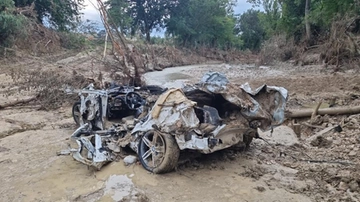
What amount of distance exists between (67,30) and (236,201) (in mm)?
24816

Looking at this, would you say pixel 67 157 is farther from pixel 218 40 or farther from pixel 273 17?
pixel 218 40

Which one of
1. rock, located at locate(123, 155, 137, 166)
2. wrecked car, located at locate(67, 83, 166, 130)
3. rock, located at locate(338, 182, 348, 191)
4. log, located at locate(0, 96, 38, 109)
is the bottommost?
rock, located at locate(338, 182, 348, 191)

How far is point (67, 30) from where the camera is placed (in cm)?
2639

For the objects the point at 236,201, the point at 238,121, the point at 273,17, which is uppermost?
the point at 273,17

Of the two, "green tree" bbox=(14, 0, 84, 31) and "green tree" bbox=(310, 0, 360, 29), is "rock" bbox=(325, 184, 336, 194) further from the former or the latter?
"green tree" bbox=(14, 0, 84, 31)

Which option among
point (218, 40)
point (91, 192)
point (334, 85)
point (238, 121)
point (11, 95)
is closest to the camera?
point (91, 192)

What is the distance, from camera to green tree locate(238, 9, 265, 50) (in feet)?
159

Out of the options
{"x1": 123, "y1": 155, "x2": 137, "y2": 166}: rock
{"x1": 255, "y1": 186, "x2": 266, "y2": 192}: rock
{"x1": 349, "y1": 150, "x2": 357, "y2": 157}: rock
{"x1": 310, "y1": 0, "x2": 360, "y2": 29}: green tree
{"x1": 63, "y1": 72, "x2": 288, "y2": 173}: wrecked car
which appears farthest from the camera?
{"x1": 310, "y1": 0, "x2": 360, "y2": 29}: green tree

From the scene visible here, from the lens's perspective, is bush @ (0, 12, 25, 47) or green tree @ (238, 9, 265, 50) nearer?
bush @ (0, 12, 25, 47)

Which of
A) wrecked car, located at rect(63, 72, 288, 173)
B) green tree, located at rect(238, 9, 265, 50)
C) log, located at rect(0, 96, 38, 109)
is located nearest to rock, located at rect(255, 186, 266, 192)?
wrecked car, located at rect(63, 72, 288, 173)

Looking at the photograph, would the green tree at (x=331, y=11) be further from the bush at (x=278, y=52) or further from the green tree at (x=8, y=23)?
the green tree at (x=8, y=23)

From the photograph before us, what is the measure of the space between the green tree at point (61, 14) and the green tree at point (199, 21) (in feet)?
59.6

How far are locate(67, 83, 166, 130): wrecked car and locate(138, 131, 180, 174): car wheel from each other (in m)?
1.53

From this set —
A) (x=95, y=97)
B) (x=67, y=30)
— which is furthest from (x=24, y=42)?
(x=95, y=97)
